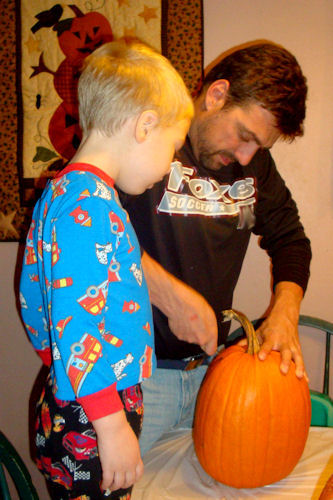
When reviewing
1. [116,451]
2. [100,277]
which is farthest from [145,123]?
[116,451]

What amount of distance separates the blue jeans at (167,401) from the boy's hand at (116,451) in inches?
12.1

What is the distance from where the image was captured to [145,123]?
0.67 m

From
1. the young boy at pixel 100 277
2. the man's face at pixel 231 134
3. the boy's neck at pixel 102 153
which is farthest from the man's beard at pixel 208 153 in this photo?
the boy's neck at pixel 102 153

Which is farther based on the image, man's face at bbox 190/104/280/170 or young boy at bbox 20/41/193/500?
man's face at bbox 190/104/280/170

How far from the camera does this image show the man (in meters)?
0.87

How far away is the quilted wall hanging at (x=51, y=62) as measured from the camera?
137 cm

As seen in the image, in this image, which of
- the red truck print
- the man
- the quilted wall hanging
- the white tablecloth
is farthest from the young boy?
Result: the quilted wall hanging

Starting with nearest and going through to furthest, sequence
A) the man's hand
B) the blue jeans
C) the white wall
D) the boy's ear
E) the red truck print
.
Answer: the red truck print
the boy's ear
the man's hand
the blue jeans
the white wall

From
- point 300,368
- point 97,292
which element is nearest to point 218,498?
point 300,368

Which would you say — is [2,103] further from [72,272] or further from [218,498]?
[218,498]

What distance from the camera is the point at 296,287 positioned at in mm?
1078

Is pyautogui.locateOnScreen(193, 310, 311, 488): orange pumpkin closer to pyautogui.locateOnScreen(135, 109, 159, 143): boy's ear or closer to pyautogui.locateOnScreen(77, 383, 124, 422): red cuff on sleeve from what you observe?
pyautogui.locateOnScreen(77, 383, 124, 422): red cuff on sleeve

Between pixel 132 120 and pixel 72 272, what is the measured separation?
0.26 m

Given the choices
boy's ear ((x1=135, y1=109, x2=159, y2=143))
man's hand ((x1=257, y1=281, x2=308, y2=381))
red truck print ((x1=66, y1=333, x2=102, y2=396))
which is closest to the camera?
red truck print ((x1=66, y1=333, x2=102, y2=396))
